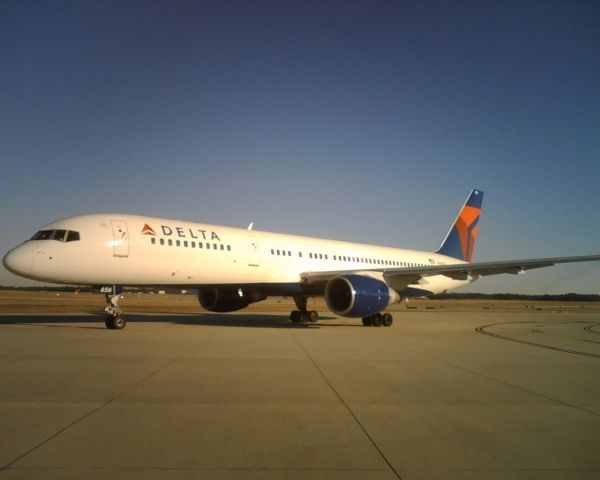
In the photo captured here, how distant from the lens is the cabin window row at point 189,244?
15012 mm

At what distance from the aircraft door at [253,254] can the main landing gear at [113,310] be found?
4858 mm

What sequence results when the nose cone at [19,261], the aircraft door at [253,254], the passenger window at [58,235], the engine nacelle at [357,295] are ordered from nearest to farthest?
the nose cone at [19,261] → the passenger window at [58,235] → the engine nacelle at [357,295] → the aircraft door at [253,254]

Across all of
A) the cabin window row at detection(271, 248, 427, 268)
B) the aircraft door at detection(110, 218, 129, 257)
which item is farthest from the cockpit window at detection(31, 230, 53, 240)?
the cabin window row at detection(271, 248, 427, 268)

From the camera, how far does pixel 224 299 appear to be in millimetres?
18984

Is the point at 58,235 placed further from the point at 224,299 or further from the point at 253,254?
the point at 224,299

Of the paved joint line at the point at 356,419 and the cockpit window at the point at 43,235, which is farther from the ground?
the cockpit window at the point at 43,235

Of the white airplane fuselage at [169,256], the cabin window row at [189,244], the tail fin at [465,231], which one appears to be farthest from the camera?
the tail fin at [465,231]

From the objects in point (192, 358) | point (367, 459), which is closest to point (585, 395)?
point (367, 459)

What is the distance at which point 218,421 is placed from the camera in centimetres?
463

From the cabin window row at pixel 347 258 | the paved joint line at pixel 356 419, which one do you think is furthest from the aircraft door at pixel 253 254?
the paved joint line at pixel 356 419

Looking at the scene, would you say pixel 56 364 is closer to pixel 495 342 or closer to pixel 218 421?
pixel 218 421

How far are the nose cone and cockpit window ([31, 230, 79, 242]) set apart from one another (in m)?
0.70

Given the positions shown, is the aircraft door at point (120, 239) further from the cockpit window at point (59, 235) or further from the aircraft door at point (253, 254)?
the aircraft door at point (253, 254)

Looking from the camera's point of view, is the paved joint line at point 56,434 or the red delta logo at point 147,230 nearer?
the paved joint line at point 56,434
